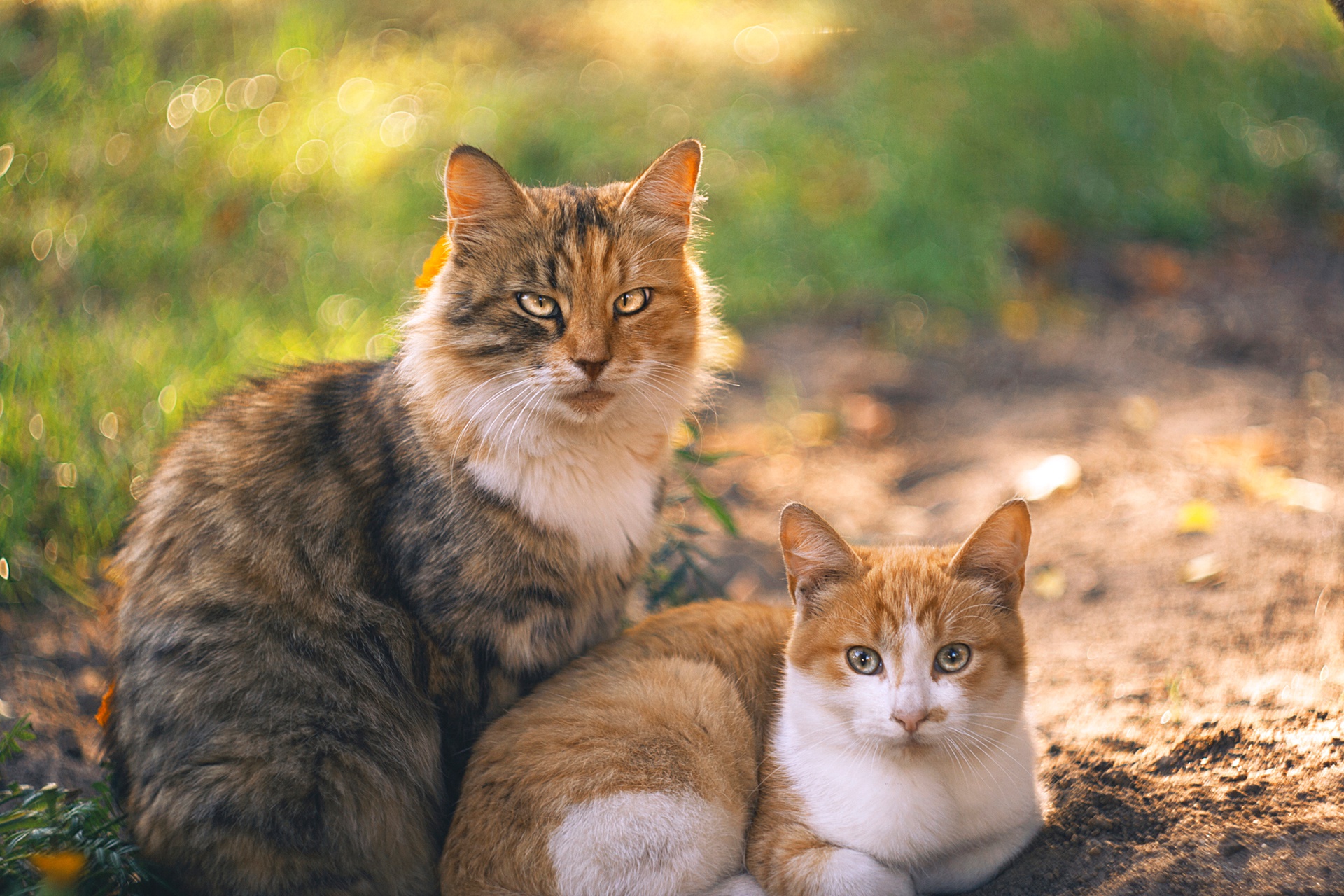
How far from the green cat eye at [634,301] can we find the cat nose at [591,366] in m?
0.23

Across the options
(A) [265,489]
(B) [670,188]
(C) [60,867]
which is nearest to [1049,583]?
(B) [670,188]

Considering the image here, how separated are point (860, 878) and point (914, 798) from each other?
22 centimetres

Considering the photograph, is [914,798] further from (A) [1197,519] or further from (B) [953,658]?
(A) [1197,519]

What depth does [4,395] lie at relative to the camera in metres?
3.81

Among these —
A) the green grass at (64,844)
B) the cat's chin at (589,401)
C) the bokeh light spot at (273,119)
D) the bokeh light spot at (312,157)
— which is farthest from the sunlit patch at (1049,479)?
the bokeh light spot at (273,119)

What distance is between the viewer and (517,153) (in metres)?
6.50

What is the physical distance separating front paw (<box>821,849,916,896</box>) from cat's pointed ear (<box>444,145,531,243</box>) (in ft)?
6.04

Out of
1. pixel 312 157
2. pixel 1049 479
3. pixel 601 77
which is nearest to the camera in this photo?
pixel 1049 479

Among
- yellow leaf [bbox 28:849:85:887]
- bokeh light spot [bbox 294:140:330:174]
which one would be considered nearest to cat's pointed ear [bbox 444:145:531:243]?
yellow leaf [bbox 28:849:85:887]

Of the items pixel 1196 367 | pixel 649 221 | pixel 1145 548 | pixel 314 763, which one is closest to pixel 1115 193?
pixel 1196 367

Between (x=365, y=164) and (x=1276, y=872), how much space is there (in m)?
5.95

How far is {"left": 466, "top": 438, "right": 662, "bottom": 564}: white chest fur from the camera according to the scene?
2.58 metres

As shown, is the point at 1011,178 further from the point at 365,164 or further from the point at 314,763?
the point at 314,763

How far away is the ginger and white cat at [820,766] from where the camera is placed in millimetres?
2240
